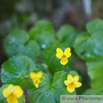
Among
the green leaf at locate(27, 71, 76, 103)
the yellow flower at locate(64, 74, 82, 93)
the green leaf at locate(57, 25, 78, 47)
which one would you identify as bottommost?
the green leaf at locate(27, 71, 76, 103)

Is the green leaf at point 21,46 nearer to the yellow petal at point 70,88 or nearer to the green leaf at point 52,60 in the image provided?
the green leaf at point 52,60

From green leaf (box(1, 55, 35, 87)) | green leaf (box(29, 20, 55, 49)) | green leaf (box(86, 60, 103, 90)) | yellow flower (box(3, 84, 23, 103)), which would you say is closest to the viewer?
yellow flower (box(3, 84, 23, 103))

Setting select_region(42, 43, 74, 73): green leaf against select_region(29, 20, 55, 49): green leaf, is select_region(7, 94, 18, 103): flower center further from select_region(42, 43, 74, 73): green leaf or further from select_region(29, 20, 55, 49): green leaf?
select_region(29, 20, 55, 49): green leaf

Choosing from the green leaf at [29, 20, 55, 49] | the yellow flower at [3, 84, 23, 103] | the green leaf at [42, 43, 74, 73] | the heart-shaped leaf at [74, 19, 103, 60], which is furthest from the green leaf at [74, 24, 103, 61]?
the yellow flower at [3, 84, 23, 103]

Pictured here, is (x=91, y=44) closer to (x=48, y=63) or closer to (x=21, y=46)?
(x=48, y=63)

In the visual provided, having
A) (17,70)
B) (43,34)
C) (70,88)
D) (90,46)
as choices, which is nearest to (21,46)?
(43,34)

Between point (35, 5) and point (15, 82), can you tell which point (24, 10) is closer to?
point (35, 5)
